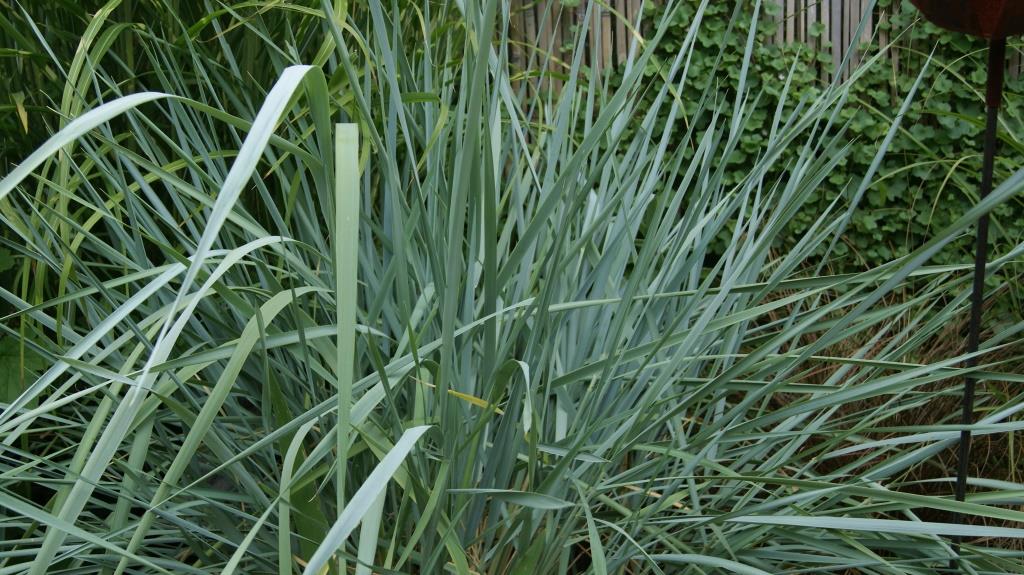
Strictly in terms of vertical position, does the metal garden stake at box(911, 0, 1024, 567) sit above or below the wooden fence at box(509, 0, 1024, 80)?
above

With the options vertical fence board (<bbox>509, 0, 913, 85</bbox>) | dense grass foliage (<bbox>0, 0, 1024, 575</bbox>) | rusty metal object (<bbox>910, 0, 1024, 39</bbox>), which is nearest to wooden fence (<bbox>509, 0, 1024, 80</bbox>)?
vertical fence board (<bbox>509, 0, 913, 85</bbox>)

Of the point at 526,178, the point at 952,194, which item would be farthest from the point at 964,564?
the point at 952,194

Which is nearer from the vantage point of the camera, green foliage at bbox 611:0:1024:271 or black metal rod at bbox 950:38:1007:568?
black metal rod at bbox 950:38:1007:568

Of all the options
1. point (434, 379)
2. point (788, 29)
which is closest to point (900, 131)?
point (788, 29)

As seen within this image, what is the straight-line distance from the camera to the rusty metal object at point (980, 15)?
0.87m

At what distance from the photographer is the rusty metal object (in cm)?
87

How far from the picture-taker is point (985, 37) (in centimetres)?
92

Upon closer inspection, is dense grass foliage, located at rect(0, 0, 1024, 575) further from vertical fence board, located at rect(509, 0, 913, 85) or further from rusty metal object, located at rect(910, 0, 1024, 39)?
vertical fence board, located at rect(509, 0, 913, 85)

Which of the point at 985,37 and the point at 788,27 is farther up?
the point at 985,37

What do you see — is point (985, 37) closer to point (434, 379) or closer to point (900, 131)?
point (434, 379)

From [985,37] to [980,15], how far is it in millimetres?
32

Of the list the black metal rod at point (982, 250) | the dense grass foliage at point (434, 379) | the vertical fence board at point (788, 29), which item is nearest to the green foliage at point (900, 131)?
the vertical fence board at point (788, 29)

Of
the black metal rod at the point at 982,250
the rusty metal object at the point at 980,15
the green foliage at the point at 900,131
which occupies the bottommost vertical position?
the green foliage at the point at 900,131

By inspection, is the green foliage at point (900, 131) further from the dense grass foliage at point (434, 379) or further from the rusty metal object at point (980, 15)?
the rusty metal object at point (980, 15)
